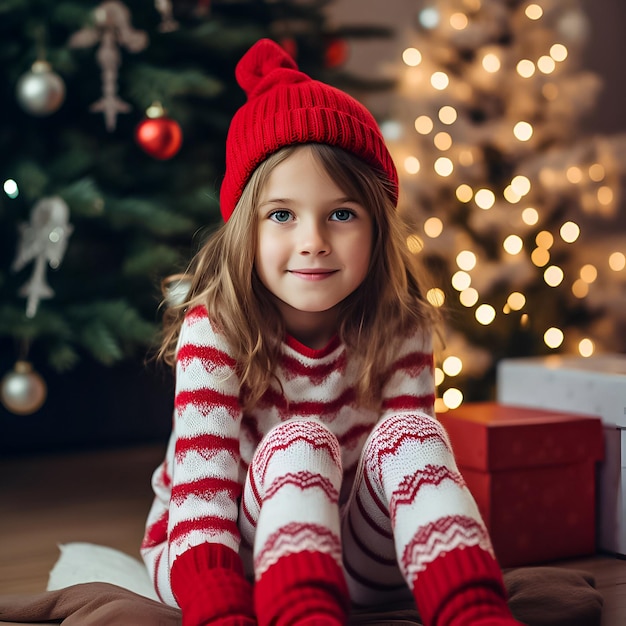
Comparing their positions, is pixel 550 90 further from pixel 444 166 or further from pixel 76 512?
pixel 76 512

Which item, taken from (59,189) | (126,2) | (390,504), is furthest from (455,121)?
(390,504)

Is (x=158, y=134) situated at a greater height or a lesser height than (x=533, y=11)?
lesser

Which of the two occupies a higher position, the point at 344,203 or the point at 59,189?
the point at 59,189

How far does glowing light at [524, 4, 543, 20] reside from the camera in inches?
83.5

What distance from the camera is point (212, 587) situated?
0.82 metres

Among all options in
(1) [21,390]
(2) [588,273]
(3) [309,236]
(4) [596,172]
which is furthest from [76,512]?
(4) [596,172]

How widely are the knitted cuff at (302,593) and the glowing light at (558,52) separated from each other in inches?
69.4

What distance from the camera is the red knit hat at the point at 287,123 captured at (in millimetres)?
1025

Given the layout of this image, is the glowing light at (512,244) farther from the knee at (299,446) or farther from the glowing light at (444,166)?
the knee at (299,446)

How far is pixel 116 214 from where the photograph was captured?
1685 millimetres

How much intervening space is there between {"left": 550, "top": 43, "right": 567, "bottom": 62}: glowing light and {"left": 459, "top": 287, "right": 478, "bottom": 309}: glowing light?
67 centimetres

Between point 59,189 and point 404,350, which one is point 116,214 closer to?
point 59,189

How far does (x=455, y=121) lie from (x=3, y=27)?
1.05 m

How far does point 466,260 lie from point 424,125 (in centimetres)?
35
